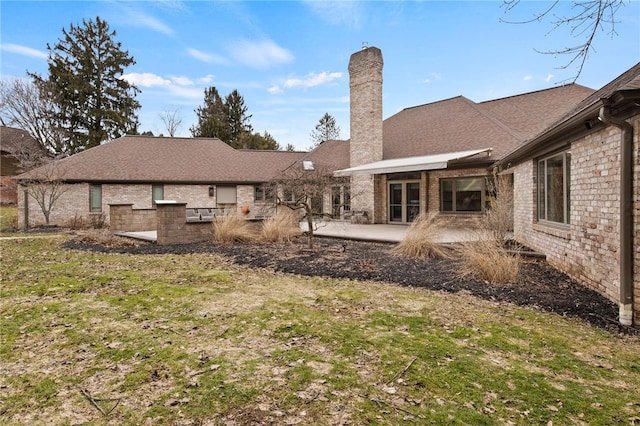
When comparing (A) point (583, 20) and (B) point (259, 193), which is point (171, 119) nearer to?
(B) point (259, 193)

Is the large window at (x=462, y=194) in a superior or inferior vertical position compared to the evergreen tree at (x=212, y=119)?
inferior

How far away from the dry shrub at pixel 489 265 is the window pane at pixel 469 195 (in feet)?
31.3

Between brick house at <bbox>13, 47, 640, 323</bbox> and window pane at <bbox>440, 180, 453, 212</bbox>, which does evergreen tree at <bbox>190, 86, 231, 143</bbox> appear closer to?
brick house at <bbox>13, 47, 640, 323</bbox>

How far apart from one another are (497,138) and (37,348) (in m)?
17.7

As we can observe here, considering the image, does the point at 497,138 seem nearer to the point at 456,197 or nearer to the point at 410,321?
the point at 456,197

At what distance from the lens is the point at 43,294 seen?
6289mm

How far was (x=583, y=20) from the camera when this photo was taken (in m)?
3.86

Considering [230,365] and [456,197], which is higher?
[456,197]

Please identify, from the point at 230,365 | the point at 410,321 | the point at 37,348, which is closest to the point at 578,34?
the point at 410,321

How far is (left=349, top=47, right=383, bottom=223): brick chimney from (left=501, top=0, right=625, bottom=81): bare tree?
1518 cm

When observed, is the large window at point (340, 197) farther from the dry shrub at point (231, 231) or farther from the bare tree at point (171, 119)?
the bare tree at point (171, 119)

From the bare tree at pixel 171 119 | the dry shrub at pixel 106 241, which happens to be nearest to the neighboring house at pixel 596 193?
the dry shrub at pixel 106 241

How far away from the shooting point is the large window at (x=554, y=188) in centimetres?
771

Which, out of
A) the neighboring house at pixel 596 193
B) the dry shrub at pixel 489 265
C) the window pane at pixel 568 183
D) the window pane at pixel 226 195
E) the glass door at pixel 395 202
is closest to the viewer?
the neighboring house at pixel 596 193
